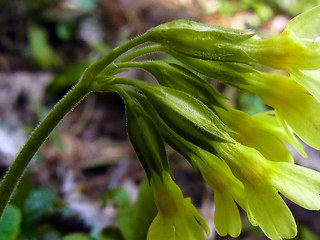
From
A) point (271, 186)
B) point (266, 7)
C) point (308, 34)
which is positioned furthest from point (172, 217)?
point (266, 7)

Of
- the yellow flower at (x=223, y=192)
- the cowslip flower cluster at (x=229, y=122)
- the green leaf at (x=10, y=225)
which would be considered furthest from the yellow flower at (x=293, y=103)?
the green leaf at (x=10, y=225)

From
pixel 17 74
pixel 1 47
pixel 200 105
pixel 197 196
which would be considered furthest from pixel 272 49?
pixel 1 47

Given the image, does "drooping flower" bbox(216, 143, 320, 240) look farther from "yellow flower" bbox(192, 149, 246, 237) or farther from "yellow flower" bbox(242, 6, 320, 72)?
"yellow flower" bbox(242, 6, 320, 72)

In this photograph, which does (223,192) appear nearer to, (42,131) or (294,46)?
(294,46)

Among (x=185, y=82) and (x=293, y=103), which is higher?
(x=185, y=82)

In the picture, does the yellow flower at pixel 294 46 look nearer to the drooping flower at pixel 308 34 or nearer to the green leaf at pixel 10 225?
the drooping flower at pixel 308 34
